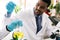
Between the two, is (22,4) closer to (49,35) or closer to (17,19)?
(17,19)

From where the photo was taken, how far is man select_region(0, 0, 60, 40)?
93 centimetres

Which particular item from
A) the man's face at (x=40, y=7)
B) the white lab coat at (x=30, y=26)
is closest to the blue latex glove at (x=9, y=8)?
the white lab coat at (x=30, y=26)

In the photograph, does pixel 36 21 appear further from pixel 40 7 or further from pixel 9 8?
pixel 9 8

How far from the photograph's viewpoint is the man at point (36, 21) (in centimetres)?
93

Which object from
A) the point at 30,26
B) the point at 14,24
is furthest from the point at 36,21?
the point at 14,24

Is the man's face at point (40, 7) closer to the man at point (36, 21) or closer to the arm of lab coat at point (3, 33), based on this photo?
the man at point (36, 21)

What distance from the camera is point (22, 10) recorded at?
0.94 m

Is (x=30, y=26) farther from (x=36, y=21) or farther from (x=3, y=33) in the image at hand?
(x=3, y=33)

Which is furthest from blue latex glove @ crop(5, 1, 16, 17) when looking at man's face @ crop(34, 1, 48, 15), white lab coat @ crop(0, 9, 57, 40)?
man's face @ crop(34, 1, 48, 15)

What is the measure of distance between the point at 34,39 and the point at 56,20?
0.76 ft

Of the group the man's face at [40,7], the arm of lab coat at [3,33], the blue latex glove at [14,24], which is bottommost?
the arm of lab coat at [3,33]

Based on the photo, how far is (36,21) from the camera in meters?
0.95

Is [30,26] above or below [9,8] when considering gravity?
below

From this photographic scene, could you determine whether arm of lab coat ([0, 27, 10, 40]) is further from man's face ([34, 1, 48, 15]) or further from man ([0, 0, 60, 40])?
man's face ([34, 1, 48, 15])
